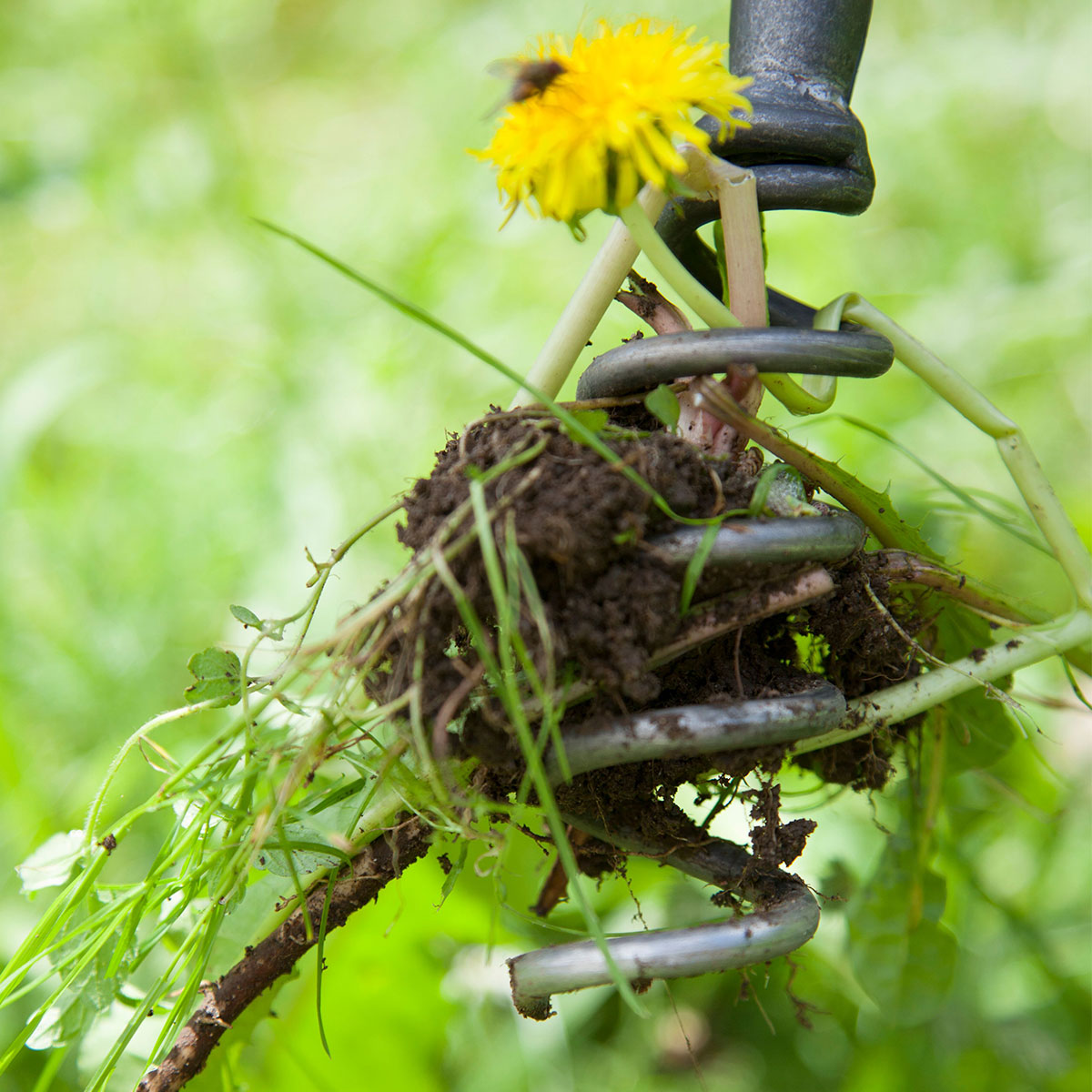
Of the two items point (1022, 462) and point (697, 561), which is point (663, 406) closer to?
point (697, 561)

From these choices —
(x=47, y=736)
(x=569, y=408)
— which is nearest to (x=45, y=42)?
(x=47, y=736)

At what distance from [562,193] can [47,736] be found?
3.45 ft

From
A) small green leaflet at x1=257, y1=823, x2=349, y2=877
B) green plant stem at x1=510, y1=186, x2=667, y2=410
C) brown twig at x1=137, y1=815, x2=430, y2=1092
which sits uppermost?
green plant stem at x1=510, y1=186, x2=667, y2=410

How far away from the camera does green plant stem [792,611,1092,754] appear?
42 cm

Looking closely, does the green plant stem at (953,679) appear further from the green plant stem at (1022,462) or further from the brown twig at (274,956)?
the brown twig at (274,956)

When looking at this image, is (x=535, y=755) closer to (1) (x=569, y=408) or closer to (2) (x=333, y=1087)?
(1) (x=569, y=408)

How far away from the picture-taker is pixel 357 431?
1.21 m

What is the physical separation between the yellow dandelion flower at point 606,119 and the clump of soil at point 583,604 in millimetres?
88

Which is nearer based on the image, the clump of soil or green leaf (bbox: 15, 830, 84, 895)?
the clump of soil

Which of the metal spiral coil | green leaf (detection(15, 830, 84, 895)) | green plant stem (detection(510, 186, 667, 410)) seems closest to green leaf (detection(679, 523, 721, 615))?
the metal spiral coil

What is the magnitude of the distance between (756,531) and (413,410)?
3.15 ft

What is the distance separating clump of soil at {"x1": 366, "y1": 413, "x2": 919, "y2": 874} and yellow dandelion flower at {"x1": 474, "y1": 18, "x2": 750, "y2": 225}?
88 mm

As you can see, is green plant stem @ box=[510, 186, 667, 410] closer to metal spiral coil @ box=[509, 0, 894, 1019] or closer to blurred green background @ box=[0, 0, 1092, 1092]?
metal spiral coil @ box=[509, 0, 894, 1019]

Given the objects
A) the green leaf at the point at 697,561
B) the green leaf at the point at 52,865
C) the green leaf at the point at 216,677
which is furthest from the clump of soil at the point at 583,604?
the green leaf at the point at 52,865
